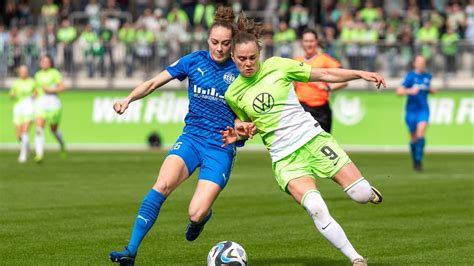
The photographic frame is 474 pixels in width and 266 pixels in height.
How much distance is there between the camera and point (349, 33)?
3472cm

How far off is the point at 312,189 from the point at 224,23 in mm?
1891

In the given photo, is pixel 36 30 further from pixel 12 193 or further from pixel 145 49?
pixel 12 193

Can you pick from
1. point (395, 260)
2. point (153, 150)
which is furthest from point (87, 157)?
point (395, 260)

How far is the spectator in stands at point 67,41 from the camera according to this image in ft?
114

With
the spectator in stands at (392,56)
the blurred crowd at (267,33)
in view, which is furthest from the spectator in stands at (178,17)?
the spectator in stands at (392,56)

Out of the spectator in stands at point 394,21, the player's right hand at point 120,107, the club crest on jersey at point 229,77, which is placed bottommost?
the spectator in stands at point 394,21

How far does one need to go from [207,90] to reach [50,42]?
82.1ft

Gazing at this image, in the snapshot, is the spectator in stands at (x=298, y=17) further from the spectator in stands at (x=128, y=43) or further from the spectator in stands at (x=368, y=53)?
the spectator in stands at (x=128, y=43)

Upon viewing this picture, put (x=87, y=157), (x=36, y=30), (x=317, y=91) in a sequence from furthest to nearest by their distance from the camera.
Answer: (x=36, y=30), (x=87, y=157), (x=317, y=91)

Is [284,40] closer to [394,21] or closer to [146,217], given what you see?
[394,21]

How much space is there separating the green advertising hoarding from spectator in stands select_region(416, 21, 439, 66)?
5.24 ft

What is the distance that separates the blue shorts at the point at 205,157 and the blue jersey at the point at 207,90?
74 mm

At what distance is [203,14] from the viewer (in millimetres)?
35938

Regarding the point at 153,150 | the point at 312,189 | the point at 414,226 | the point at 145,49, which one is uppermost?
the point at 312,189
